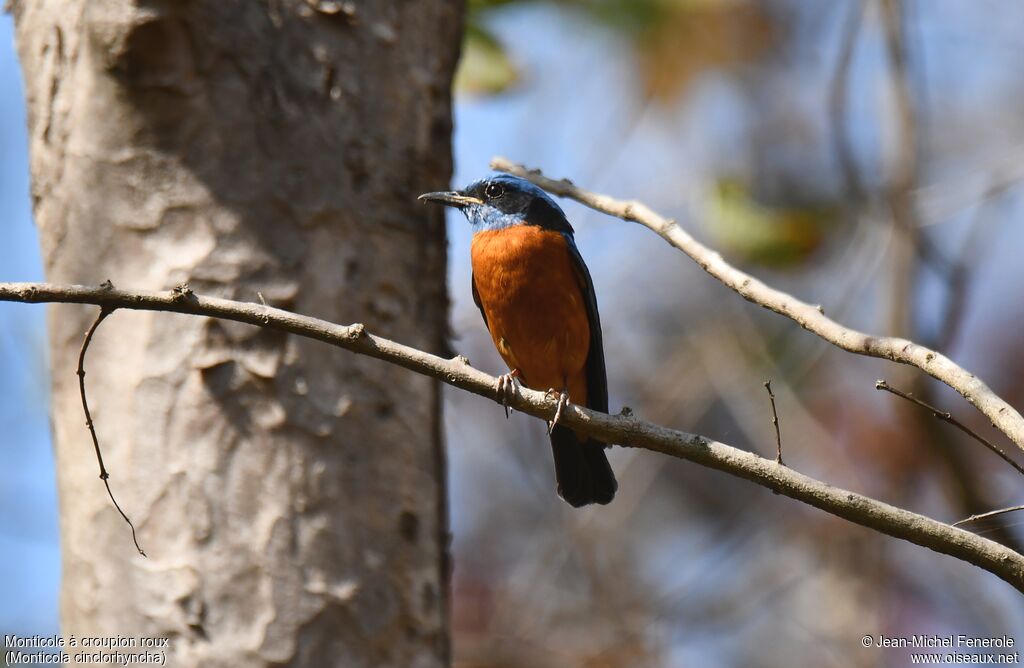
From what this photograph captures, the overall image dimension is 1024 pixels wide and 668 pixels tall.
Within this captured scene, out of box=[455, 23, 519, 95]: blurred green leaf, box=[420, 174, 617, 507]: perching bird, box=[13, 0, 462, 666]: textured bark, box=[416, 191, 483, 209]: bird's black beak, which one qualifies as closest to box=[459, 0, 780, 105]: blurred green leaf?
box=[455, 23, 519, 95]: blurred green leaf

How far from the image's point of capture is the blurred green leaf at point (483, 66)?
5.70 metres

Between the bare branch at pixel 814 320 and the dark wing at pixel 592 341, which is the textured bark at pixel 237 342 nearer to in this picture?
the bare branch at pixel 814 320

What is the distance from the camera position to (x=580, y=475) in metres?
4.60

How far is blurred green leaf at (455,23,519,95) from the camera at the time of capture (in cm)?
570

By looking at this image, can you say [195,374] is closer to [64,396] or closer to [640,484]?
[64,396]

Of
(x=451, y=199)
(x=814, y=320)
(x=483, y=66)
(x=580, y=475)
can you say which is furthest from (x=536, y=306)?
(x=814, y=320)

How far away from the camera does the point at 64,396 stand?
3756 mm

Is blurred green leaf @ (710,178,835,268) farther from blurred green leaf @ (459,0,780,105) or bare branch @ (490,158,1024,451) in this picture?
bare branch @ (490,158,1024,451)

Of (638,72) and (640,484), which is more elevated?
(638,72)

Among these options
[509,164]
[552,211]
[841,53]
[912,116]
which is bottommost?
[509,164]

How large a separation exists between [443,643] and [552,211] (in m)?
2.35

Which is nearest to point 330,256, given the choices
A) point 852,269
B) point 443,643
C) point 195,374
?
point 195,374

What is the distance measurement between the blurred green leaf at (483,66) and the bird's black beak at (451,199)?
952 mm

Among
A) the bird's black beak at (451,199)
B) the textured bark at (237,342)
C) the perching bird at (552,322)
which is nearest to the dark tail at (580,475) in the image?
the perching bird at (552,322)
